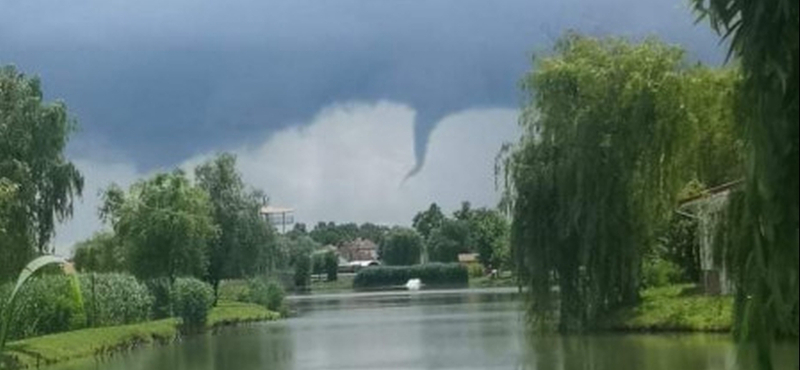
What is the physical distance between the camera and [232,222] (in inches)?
2847

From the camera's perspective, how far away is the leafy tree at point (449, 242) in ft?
465

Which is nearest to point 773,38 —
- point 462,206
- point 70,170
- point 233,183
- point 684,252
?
point 684,252

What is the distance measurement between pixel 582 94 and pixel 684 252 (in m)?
11.8

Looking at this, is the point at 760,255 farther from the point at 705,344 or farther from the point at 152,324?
the point at 152,324

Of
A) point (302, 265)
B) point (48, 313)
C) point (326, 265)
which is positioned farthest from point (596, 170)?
point (326, 265)

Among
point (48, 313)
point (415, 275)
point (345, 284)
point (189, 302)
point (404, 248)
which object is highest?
point (404, 248)

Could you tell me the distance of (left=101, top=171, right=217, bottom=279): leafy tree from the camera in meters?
58.3

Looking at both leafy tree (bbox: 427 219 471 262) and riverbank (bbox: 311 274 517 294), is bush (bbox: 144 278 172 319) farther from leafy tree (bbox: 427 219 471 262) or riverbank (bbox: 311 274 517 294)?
leafy tree (bbox: 427 219 471 262)

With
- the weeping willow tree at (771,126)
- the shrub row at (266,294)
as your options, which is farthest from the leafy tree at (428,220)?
the weeping willow tree at (771,126)

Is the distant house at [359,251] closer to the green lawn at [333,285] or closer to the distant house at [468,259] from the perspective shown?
the green lawn at [333,285]

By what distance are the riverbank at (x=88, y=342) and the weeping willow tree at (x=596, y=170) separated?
1304 centimetres

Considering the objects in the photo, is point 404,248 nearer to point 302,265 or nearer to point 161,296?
point 302,265

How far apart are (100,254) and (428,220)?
9657cm

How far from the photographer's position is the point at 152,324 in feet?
168
